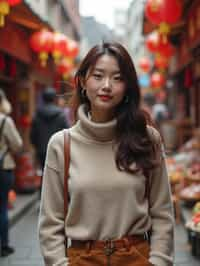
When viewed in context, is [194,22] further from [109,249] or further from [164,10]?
[109,249]

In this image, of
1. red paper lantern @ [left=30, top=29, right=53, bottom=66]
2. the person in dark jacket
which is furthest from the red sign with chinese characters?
the person in dark jacket

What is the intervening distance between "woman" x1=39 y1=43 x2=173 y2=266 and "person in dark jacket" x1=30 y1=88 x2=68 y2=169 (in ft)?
19.3

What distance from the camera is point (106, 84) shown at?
237 centimetres

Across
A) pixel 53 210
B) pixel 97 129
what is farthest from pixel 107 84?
pixel 53 210

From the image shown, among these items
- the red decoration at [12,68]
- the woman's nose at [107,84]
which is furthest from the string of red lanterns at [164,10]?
the woman's nose at [107,84]

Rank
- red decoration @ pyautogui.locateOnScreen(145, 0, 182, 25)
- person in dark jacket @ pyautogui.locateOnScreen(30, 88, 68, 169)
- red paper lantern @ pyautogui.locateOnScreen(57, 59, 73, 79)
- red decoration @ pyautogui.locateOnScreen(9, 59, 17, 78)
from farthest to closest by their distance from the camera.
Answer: red paper lantern @ pyautogui.locateOnScreen(57, 59, 73, 79) < red decoration @ pyautogui.locateOnScreen(9, 59, 17, 78) < red decoration @ pyautogui.locateOnScreen(145, 0, 182, 25) < person in dark jacket @ pyautogui.locateOnScreen(30, 88, 68, 169)

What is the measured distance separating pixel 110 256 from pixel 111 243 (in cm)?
6

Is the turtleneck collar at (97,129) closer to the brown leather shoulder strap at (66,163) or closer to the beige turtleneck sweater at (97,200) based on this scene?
the beige turtleneck sweater at (97,200)

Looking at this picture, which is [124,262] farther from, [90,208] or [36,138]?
[36,138]

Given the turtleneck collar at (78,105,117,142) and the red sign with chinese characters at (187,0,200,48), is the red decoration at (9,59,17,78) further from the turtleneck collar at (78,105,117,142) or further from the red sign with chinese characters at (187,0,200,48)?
the turtleneck collar at (78,105,117,142)

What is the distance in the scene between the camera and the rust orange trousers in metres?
2.30

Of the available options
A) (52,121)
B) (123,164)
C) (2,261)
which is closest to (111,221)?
(123,164)


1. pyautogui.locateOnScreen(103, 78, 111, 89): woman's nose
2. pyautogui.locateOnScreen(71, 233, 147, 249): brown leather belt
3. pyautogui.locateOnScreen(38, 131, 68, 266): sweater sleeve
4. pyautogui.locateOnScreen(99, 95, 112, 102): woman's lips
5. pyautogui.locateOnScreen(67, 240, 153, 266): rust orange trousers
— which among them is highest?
pyautogui.locateOnScreen(103, 78, 111, 89): woman's nose

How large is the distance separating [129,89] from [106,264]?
90 cm
